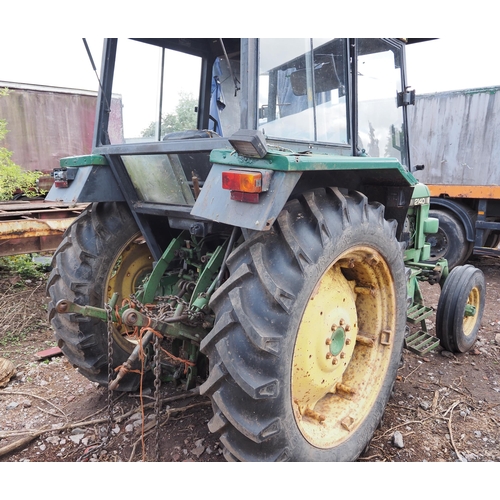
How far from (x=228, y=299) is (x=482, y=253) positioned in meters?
6.09

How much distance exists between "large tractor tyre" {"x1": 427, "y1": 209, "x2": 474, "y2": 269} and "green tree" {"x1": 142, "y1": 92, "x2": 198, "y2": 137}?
5.09 m

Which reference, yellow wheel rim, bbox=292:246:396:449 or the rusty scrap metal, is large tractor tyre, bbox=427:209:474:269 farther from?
the rusty scrap metal

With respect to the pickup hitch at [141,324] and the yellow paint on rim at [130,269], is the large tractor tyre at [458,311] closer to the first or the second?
the pickup hitch at [141,324]

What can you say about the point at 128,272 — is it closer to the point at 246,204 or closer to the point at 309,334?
the point at 309,334

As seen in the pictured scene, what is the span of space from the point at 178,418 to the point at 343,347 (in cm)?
113

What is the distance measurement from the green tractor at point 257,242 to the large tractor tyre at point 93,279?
10mm

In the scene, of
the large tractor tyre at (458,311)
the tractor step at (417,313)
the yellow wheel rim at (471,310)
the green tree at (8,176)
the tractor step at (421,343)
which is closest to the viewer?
the tractor step at (421,343)

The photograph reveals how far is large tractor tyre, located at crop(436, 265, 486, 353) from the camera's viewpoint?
3.53 metres

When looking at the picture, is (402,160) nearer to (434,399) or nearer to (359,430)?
(434,399)

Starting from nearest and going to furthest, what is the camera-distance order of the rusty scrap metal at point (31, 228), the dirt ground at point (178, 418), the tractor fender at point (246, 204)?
the tractor fender at point (246, 204)
the dirt ground at point (178, 418)
the rusty scrap metal at point (31, 228)

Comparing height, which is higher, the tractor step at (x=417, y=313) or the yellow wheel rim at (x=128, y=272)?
the yellow wheel rim at (x=128, y=272)

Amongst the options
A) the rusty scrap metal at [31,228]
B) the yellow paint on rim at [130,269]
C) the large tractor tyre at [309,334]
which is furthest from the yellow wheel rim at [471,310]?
the rusty scrap metal at [31,228]

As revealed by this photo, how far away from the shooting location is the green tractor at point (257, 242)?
66.9 inches

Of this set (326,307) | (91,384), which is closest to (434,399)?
(326,307)
